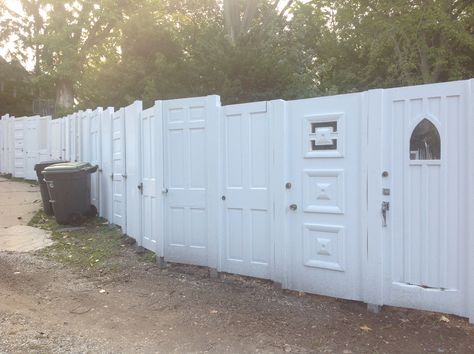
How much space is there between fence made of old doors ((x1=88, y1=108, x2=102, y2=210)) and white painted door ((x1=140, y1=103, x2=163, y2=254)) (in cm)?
358

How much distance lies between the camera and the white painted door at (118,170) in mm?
8781

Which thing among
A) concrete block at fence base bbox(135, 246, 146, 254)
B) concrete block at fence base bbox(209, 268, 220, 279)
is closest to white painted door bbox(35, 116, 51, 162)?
concrete block at fence base bbox(135, 246, 146, 254)

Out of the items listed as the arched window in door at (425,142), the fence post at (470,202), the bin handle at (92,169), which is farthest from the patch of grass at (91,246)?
the fence post at (470,202)

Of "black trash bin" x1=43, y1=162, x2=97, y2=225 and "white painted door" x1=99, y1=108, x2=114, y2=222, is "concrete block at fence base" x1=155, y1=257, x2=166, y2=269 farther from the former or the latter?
"black trash bin" x1=43, y1=162, x2=97, y2=225

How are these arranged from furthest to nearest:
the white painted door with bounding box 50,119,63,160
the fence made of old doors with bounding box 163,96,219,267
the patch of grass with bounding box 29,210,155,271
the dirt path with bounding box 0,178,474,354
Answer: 1. the white painted door with bounding box 50,119,63,160
2. the patch of grass with bounding box 29,210,155,271
3. the fence made of old doors with bounding box 163,96,219,267
4. the dirt path with bounding box 0,178,474,354

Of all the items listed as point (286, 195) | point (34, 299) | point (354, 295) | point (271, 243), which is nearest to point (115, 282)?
point (34, 299)

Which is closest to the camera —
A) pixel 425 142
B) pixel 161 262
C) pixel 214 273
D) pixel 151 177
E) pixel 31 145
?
pixel 425 142

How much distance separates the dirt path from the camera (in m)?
4.32

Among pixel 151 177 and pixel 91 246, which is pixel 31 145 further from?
pixel 151 177

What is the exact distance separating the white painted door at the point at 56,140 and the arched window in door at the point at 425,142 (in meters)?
13.1

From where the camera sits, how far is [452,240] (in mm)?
4570

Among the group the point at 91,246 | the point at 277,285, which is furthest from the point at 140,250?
the point at 277,285

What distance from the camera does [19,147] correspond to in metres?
19.8

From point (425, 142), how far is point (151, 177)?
3935mm
